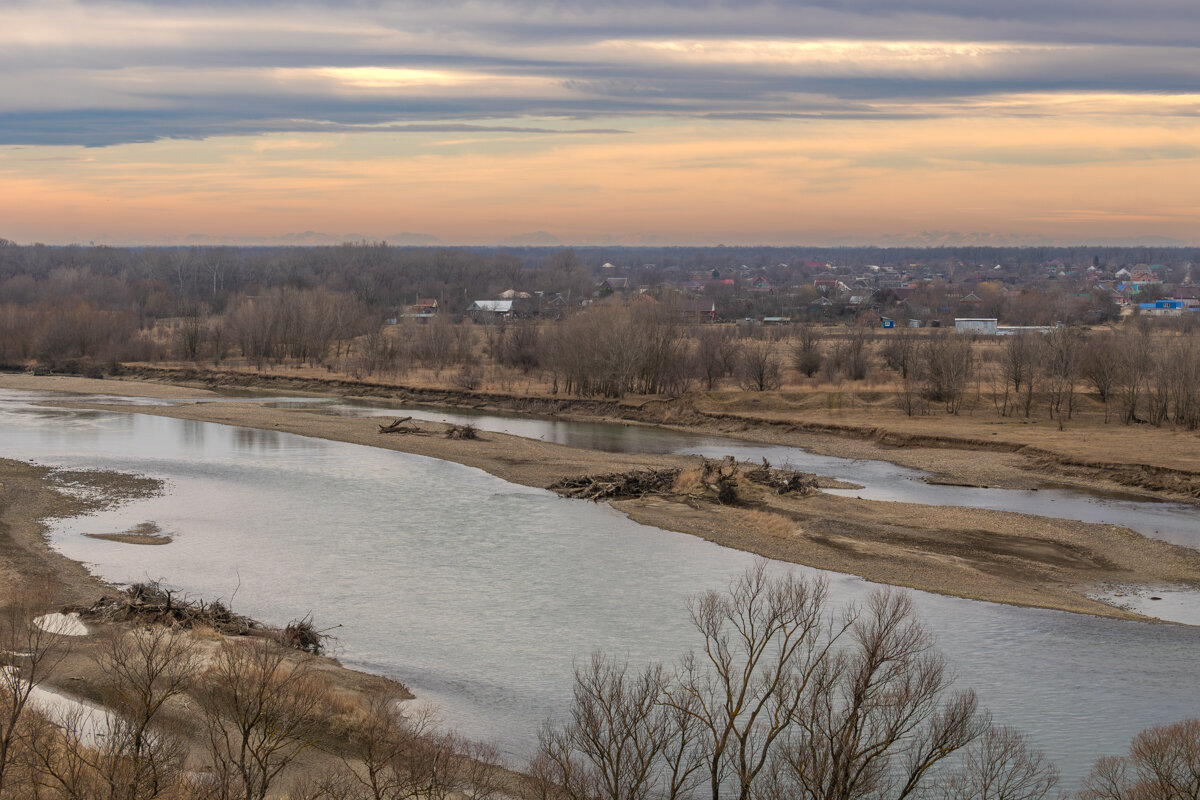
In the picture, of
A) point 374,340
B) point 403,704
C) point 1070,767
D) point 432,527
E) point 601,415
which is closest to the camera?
point 1070,767

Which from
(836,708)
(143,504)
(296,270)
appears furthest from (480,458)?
(296,270)

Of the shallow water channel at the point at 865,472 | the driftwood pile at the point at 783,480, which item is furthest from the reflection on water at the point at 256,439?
the driftwood pile at the point at 783,480

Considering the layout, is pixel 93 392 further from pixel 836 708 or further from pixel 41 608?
pixel 836 708

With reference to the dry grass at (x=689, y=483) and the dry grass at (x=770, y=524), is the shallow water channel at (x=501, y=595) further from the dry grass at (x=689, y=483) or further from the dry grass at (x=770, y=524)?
the dry grass at (x=689, y=483)

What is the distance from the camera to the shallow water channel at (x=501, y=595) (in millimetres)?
17391

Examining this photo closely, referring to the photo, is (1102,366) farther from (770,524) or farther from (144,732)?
(144,732)

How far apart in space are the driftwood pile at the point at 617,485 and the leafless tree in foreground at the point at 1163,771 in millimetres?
21420

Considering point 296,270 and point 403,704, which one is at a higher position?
point 296,270

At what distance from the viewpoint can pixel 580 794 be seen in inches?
460

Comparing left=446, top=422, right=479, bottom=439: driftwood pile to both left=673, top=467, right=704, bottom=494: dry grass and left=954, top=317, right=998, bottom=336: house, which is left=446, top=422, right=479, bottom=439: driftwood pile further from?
left=954, top=317, right=998, bottom=336: house

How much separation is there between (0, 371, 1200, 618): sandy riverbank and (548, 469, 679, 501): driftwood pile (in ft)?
2.44

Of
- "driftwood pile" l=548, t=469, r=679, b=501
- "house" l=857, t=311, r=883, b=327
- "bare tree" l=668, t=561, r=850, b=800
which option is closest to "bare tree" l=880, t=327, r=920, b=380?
"driftwood pile" l=548, t=469, r=679, b=501

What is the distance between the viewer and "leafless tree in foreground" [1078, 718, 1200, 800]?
1078 centimetres

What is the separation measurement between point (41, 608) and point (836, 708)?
47.3 ft
